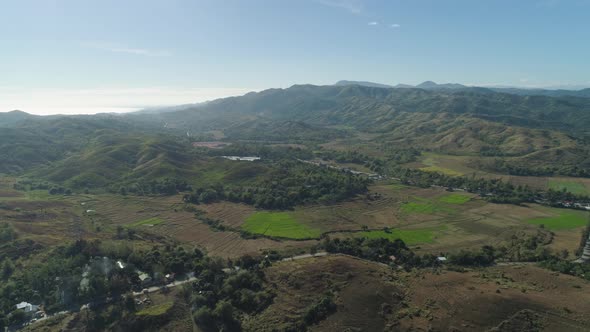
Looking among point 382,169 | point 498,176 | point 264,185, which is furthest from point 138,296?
point 498,176

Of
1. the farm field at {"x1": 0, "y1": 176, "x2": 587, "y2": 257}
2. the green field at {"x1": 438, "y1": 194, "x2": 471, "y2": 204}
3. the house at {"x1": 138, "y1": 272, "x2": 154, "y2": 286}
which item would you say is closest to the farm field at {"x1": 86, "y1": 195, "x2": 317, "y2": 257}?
the farm field at {"x1": 0, "y1": 176, "x2": 587, "y2": 257}

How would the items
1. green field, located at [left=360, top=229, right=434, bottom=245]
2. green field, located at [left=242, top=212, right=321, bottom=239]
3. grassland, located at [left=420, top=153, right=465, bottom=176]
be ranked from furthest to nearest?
grassland, located at [left=420, top=153, right=465, bottom=176] → green field, located at [left=242, top=212, right=321, bottom=239] → green field, located at [left=360, top=229, right=434, bottom=245]

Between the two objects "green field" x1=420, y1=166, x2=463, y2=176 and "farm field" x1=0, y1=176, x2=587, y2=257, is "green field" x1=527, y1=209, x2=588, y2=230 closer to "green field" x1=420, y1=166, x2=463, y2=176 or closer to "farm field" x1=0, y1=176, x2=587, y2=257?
"farm field" x1=0, y1=176, x2=587, y2=257

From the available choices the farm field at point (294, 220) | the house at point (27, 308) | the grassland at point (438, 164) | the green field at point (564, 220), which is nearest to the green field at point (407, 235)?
the farm field at point (294, 220)

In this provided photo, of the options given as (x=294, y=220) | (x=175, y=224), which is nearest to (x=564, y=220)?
(x=294, y=220)

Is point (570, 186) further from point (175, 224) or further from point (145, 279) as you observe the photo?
point (145, 279)

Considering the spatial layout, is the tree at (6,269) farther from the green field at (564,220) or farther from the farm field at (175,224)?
the green field at (564,220)

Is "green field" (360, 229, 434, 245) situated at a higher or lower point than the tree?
lower
